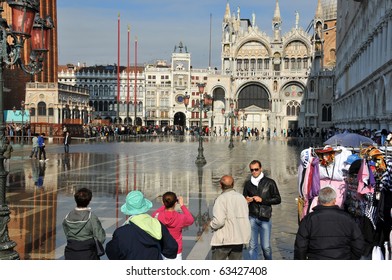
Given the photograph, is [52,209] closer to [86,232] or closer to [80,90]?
[86,232]

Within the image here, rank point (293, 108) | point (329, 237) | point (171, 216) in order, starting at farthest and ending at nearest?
point (293, 108) < point (171, 216) < point (329, 237)

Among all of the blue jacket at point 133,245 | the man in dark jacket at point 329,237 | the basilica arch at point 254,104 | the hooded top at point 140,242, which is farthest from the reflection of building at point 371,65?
Answer: the basilica arch at point 254,104

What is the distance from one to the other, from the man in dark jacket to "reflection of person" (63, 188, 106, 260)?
2215 mm

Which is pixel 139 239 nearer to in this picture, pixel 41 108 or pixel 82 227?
pixel 82 227


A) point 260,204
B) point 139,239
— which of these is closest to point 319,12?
point 260,204

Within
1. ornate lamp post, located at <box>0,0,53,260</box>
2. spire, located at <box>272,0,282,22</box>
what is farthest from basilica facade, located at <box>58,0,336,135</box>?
ornate lamp post, located at <box>0,0,53,260</box>

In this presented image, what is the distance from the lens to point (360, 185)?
23.8 ft

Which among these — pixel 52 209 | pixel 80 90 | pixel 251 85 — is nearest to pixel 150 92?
pixel 251 85

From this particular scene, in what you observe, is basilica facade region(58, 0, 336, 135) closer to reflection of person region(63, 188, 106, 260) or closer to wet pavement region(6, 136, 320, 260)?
wet pavement region(6, 136, 320, 260)

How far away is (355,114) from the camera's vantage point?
41.8m

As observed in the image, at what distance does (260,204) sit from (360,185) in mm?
1458

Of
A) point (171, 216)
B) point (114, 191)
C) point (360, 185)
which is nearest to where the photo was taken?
point (171, 216)

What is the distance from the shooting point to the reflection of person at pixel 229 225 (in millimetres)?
6402
